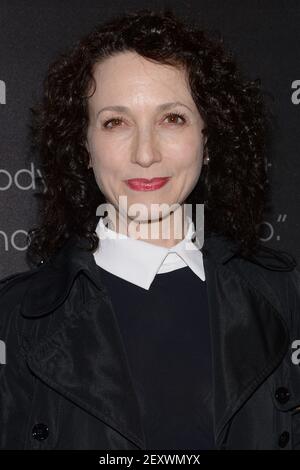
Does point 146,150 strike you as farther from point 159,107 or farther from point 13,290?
point 13,290

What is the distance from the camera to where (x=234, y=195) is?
160 centimetres

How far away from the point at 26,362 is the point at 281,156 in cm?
84

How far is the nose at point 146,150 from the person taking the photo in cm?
131

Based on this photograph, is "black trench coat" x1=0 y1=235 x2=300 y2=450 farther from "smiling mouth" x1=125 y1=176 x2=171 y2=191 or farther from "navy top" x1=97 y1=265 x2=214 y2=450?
Answer: "smiling mouth" x1=125 y1=176 x2=171 y2=191

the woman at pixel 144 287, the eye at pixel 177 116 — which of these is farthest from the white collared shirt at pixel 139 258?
the eye at pixel 177 116

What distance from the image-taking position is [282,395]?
4.52 ft

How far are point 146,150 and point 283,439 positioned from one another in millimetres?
610

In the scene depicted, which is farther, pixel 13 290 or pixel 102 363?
pixel 13 290

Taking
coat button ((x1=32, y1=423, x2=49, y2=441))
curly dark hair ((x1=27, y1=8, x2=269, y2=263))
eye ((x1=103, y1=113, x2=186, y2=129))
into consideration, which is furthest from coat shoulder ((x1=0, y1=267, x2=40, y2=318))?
eye ((x1=103, y1=113, x2=186, y2=129))

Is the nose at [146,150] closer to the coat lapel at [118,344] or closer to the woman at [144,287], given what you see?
the woman at [144,287]

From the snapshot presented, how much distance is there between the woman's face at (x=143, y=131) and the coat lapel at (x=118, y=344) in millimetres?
176

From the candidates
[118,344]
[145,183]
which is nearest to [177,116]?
[145,183]

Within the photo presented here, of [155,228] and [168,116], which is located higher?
[168,116]
